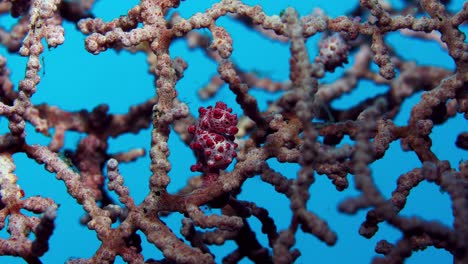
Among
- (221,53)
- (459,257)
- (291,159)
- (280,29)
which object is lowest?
(459,257)

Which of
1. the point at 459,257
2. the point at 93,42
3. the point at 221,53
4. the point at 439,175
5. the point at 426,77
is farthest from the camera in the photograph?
the point at 426,77

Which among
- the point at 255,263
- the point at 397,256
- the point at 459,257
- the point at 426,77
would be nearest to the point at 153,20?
the point at 255,263

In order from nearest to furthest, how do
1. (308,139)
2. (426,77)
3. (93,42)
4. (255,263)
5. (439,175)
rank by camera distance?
(308,139) → (439,175) → (93,42) → (255,263) → (426,77)

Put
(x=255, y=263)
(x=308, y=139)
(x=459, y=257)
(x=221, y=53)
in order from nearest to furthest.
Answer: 1. (x=308, y=139)
2. (x=459, y=257)
3. (x=221, y=53)
4. (x=255, y=263)

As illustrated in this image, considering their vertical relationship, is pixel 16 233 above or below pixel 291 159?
below

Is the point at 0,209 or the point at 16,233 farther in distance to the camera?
the point at 0,209

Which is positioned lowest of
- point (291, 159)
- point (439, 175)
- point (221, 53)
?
point (439, 175)

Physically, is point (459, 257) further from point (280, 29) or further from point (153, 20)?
point (153, 20)

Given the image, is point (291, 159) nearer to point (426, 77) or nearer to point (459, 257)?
point (459, 257)

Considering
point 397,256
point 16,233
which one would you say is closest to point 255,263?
point 397,256
